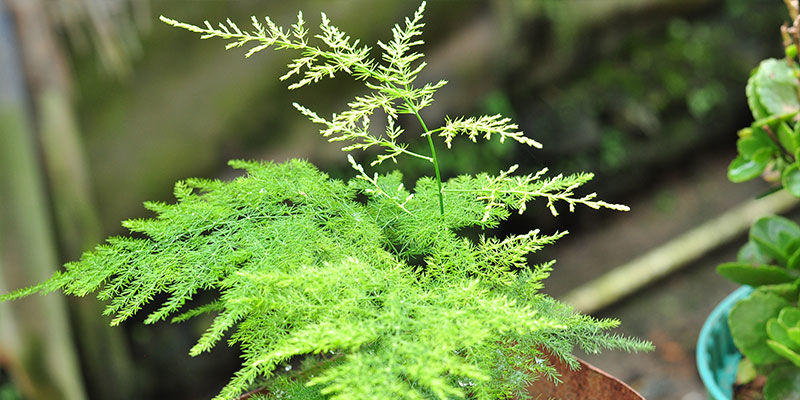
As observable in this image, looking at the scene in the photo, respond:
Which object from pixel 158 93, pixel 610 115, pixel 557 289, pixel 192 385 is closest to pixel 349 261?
pixel 158 93

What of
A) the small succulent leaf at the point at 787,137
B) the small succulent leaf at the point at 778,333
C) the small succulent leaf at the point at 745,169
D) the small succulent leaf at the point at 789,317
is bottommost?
the small succulent leaf at the point at 778,333

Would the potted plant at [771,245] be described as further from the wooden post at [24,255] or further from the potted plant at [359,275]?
the wooden post at [24,255]

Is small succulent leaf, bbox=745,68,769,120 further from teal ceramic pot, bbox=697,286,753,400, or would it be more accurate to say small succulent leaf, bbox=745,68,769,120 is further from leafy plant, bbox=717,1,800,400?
teal ceramic pot, bbox=697,286,753,400

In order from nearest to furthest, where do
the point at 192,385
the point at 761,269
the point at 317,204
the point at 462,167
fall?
the point at 317,204 → the point at 761,269 → the point at 192,385 → the point at 462,167

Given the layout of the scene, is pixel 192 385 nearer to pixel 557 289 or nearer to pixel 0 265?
pixel 0 265

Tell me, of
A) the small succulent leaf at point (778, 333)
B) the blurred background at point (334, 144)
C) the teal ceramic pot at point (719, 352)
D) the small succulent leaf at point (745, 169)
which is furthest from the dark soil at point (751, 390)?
the blurred background at point (334, 144)

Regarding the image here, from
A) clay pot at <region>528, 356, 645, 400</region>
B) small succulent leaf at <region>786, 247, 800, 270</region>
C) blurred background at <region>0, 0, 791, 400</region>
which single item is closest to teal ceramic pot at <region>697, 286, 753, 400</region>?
small succulent leaf at <region>786, 247, 800, 270</region>
